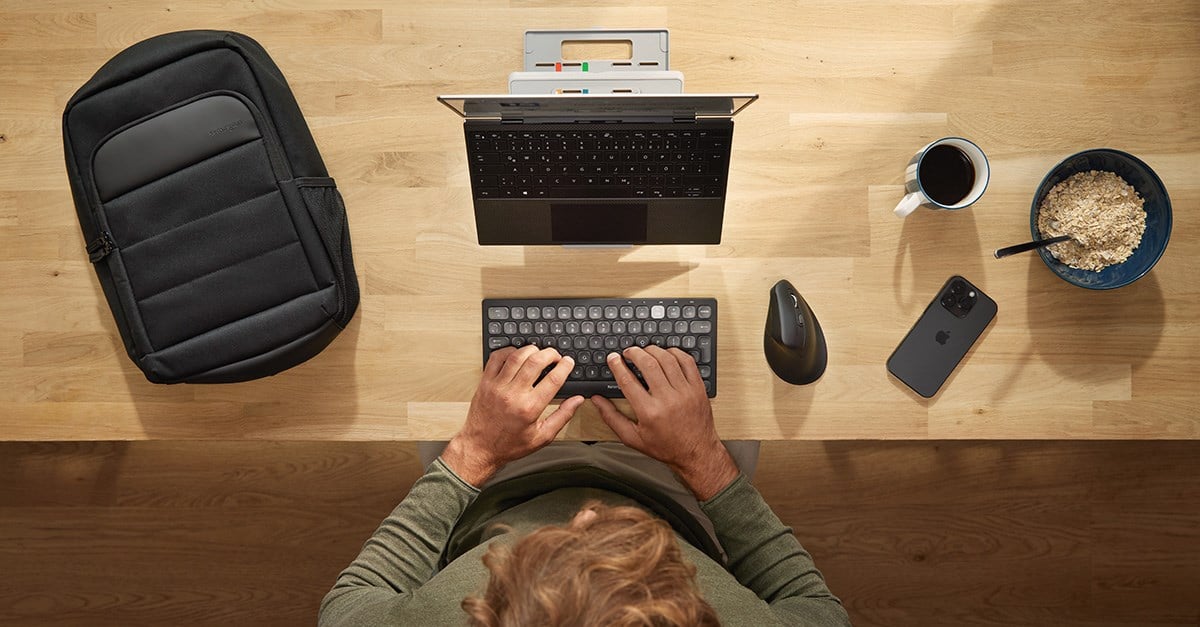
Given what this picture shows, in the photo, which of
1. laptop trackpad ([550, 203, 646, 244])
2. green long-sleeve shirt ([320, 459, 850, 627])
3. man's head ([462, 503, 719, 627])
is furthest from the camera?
laptop trackpad ([550, 203, 646, 244])

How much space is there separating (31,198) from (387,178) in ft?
1.82

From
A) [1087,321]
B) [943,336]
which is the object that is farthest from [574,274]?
[1087,321]

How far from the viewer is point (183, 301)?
3.38ft

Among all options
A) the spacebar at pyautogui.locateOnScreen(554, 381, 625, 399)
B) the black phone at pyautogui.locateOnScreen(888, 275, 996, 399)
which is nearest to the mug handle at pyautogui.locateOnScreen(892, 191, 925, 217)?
the black phone at pyautogui.locateOnScreen(888, 275, 996, 399)

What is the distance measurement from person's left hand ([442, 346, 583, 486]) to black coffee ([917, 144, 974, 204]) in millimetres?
594

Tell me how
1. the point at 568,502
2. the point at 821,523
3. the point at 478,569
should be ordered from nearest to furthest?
the point at 478,569
the point at 568,502
the point at 821,523

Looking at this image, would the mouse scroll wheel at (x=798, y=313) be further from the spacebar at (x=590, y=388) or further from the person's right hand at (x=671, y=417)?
the spacebar at (x=590, y=388)

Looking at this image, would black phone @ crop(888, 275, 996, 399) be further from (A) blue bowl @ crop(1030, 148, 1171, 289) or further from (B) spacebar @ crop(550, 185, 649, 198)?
(B) spacebar @ crop(550, 185, 649, 198)

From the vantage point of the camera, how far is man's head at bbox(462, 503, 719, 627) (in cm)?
71

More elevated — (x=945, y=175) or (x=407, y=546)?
(x=945, y=175)

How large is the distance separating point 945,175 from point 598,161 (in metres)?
0.51

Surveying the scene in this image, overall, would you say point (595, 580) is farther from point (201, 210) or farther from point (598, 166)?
point (201, 210)

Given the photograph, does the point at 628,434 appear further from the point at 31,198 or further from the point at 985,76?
the point at 31,198

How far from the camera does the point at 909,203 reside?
40.7 inches
